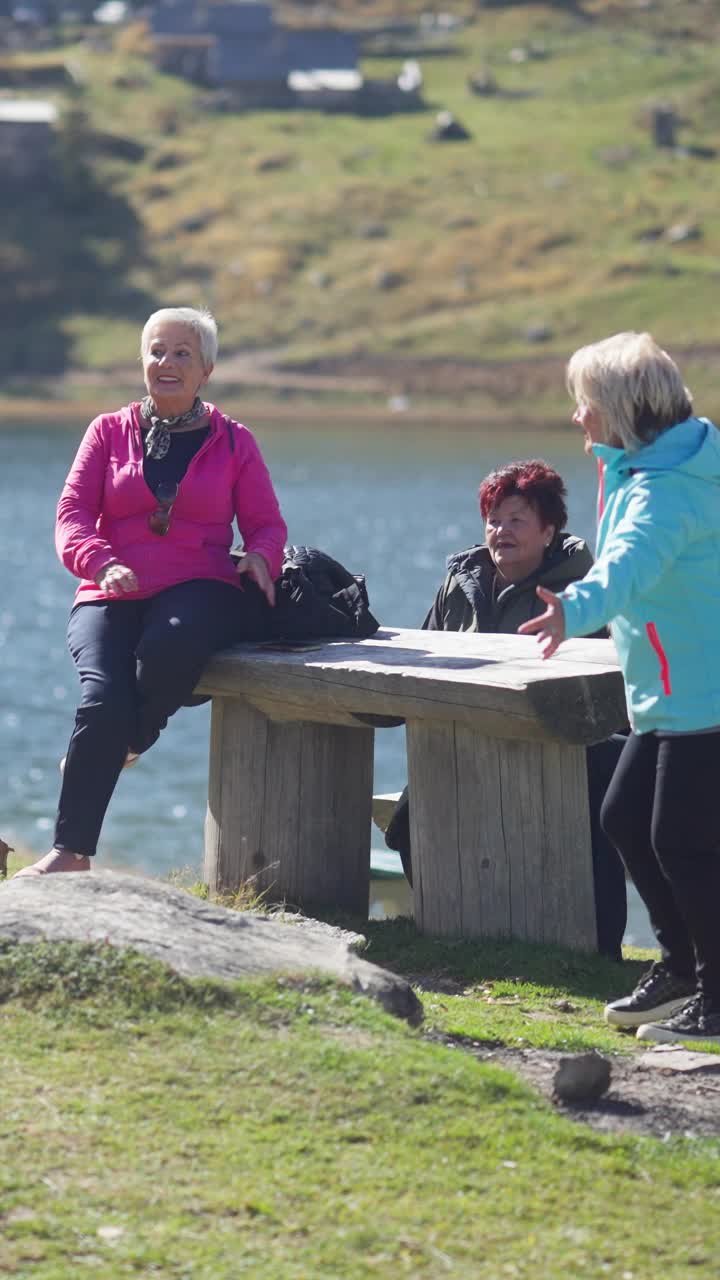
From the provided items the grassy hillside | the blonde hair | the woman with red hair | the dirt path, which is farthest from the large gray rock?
the grassy hillside

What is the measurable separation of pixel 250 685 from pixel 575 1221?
3050mm

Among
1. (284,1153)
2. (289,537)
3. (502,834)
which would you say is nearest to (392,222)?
(289,537)

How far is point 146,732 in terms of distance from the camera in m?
6.34

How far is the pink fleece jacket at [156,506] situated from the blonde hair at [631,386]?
Result: 76.2 inches

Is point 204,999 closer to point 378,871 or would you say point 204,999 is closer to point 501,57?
point 378,871

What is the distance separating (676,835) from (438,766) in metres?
1.49

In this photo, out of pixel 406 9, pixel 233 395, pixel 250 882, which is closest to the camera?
pixel 250 882

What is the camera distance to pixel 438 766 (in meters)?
6.29

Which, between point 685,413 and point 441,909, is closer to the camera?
point 685,413

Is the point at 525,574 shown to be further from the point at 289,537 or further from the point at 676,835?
the point at 289,537

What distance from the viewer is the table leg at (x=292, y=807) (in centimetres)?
683

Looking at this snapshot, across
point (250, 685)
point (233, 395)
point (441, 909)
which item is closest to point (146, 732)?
point (250, 685)

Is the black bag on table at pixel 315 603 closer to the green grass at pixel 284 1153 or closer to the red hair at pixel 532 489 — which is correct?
the red hair at pixel 532 489

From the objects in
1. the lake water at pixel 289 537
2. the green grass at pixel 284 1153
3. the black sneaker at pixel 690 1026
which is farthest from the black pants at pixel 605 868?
the lake water at pixel 289 537
